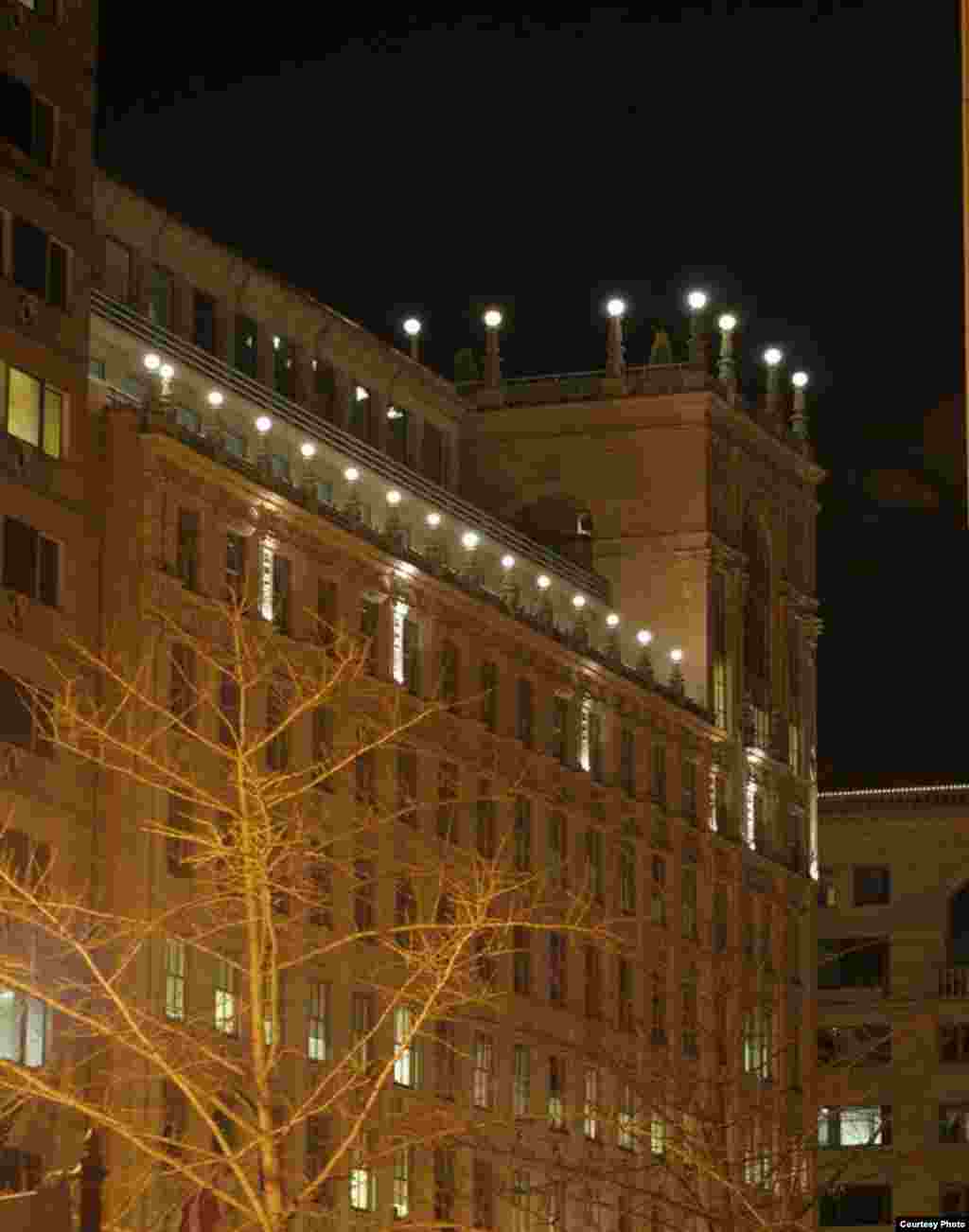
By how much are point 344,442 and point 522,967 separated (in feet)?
52.9

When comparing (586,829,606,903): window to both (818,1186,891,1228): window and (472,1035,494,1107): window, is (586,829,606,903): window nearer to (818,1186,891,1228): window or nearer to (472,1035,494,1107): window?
(472,1035,494,1107): window

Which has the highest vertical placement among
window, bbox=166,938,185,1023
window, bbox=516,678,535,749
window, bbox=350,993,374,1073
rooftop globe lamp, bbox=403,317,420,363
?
rooftop globe lamp, bbox=403,317,420,363

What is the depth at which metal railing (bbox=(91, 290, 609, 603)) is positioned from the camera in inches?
4072

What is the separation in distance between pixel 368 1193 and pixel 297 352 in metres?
29.1

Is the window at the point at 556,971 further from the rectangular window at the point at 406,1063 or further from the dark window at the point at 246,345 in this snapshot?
the dark window at the point at 246,345

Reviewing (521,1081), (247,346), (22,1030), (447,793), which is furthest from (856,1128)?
(22,1030)

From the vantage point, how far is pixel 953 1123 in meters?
156

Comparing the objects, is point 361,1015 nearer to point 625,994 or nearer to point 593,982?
point 593,982

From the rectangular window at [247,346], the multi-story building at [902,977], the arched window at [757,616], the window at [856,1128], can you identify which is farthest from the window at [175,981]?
the multi-story building at [902,977]

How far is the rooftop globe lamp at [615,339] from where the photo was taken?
444 feet

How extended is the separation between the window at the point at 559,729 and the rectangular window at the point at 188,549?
24713mm

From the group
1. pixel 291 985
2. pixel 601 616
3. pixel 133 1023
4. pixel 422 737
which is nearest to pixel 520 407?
pixel 601 616

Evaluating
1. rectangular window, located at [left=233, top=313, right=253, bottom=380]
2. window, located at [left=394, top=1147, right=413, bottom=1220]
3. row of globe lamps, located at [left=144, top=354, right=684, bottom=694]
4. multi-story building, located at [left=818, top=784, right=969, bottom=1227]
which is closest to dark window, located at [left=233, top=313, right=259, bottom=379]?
rectangular window, located at [left=233, top=313, right=253, bottom=380]

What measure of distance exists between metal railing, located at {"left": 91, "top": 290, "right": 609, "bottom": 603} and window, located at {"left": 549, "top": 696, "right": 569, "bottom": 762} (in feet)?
16.4
